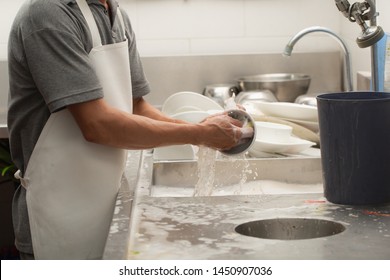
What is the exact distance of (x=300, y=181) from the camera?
2.27 metres

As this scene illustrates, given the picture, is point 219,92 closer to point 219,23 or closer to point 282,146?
point 219,23

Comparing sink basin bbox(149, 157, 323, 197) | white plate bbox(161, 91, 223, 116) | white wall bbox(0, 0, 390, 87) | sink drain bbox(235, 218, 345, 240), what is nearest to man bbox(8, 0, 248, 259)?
sink basin bbox(149, 157, 323, 197)

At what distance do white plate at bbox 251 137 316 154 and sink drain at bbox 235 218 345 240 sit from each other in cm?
69

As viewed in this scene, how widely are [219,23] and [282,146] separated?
151 cm

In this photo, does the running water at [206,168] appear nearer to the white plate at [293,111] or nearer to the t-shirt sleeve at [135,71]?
the t-shirt sleeve at [135,71]

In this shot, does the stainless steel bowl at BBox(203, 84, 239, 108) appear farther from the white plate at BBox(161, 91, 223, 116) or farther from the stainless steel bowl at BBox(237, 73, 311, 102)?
the white plate at BBox(161, 91, 223, 116)

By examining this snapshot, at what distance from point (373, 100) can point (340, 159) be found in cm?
15

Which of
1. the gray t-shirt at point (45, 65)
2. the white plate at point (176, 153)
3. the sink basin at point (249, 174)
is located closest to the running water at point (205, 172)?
the sink basin at point (249, 174)

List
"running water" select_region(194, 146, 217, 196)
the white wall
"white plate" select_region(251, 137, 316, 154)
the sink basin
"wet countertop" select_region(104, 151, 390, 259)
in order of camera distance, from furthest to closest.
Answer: the white wall → "white plate" select_region(251, 137, 316, 154) → the sink basin → "running water" select_region(194, 146, 217, 196) → "wet countertop" select_region(104, 151, 390, 259)

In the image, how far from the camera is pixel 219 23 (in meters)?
3.71

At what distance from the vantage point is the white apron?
1.93m

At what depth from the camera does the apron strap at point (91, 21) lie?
188cm
